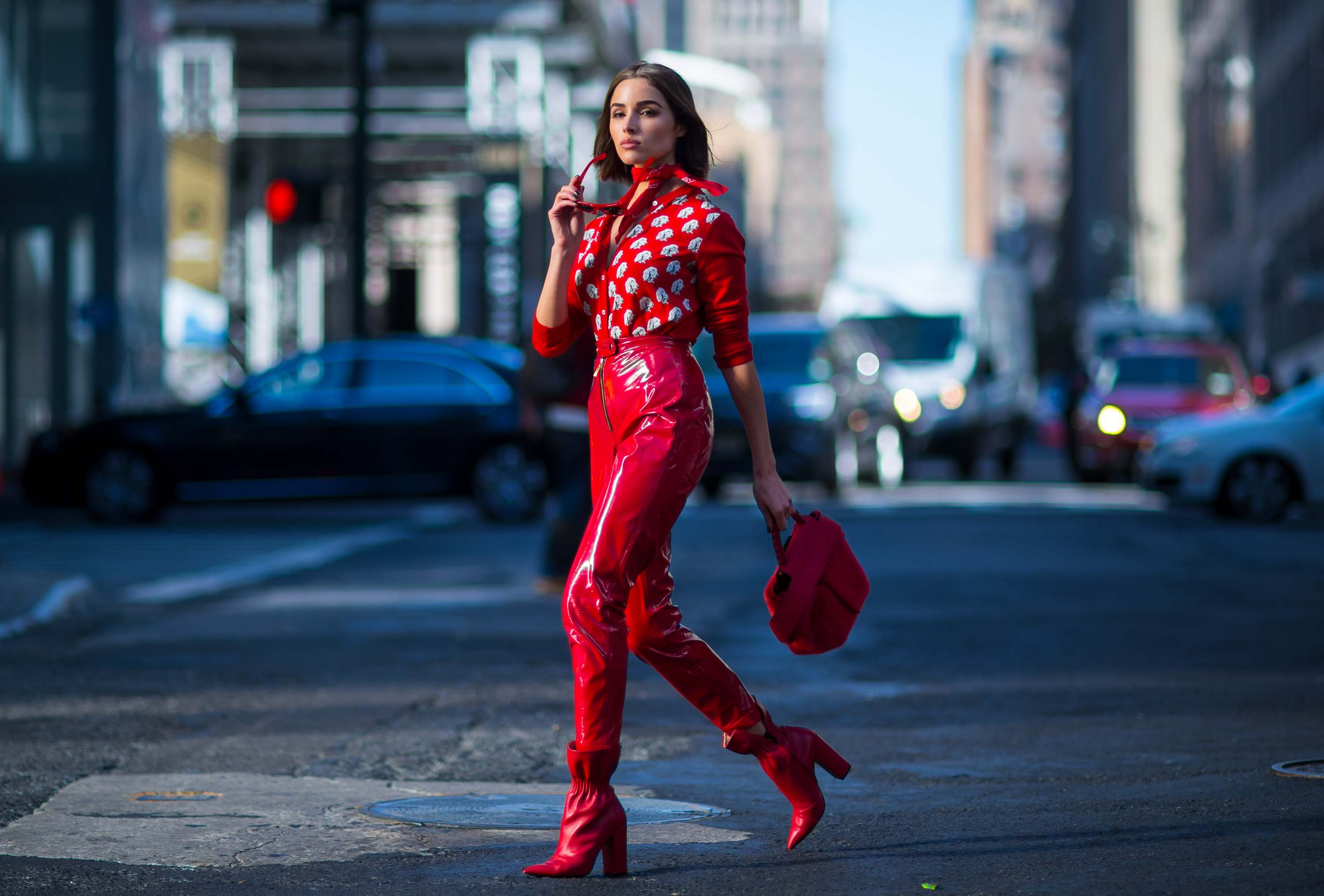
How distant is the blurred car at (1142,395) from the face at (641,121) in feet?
65.1

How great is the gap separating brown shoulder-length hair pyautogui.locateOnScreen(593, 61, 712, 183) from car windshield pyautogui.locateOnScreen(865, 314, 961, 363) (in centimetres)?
2343

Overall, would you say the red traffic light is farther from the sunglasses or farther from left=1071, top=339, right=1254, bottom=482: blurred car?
the sunglasses

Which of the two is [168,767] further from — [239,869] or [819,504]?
[819,504]

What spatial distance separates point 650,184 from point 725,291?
0.31 metres

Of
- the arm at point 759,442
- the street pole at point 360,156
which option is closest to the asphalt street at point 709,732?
the arm at point 759,442

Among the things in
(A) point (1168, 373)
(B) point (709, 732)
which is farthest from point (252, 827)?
(A) point (1168, 373)

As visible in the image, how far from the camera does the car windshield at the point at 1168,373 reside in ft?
81.2

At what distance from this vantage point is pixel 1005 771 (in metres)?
5.89

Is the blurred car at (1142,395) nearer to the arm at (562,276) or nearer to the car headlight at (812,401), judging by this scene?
the car headlight at (812,401)

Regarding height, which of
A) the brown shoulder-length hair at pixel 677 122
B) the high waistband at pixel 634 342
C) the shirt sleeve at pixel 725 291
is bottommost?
the high waistband at pixel 634 342

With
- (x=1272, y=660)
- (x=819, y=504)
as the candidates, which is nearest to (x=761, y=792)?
(x=1272, y=660)

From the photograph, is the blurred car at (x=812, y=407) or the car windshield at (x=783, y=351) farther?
the car windshield at (x=783, y=351)

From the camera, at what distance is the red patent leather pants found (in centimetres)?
443

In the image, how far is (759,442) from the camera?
15.1 feet
